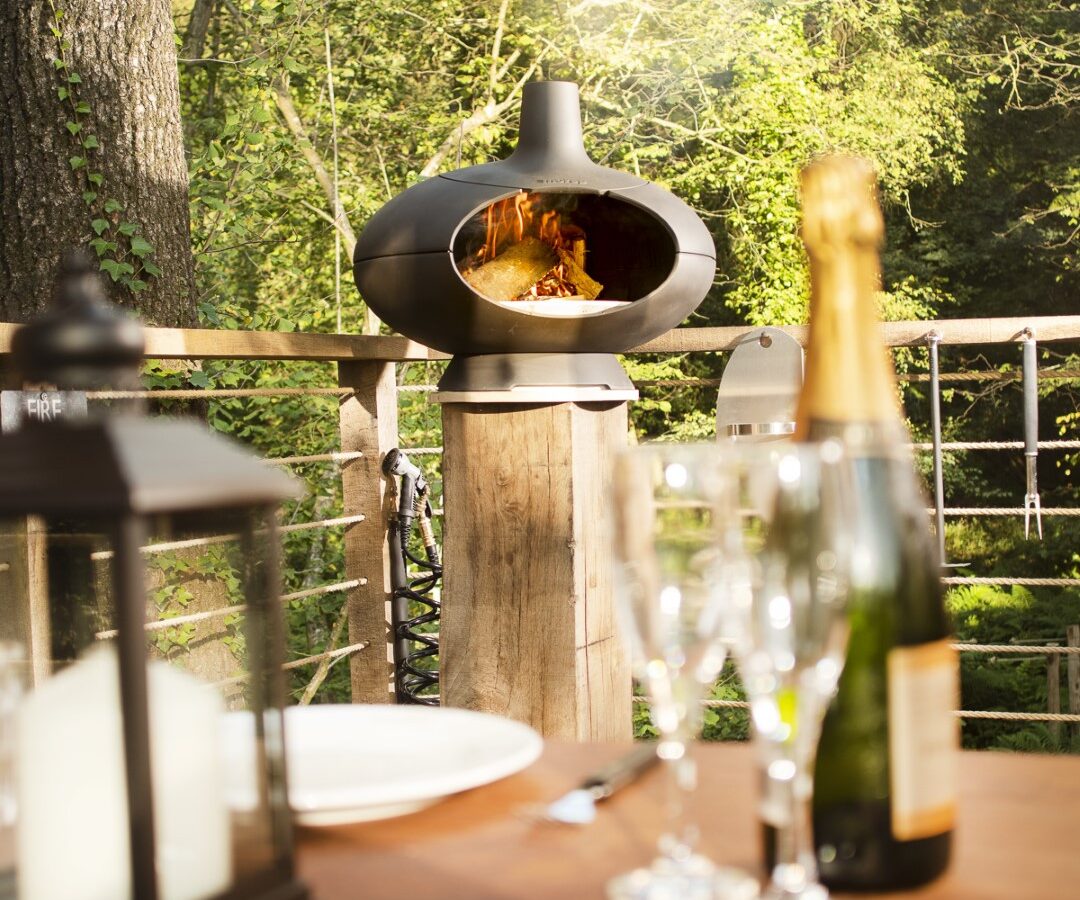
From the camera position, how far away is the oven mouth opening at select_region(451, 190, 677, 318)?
2.33 metres

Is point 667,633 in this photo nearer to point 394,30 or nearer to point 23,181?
point 23,181

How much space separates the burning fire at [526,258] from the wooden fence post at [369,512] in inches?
12.2

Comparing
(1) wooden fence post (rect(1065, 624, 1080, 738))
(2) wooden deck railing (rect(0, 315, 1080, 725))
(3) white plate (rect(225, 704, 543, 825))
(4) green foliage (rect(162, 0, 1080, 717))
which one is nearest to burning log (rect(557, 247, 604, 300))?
(2) wooden deck railing (rect(0, 315, 1080, 725))

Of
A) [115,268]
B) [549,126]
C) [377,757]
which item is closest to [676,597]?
[377,757]

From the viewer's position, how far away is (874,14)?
32.8 feet

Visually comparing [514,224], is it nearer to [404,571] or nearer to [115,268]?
[404,571]

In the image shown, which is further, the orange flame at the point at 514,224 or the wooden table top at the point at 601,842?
the orange flame at the point at 514,224

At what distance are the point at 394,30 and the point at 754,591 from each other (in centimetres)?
783

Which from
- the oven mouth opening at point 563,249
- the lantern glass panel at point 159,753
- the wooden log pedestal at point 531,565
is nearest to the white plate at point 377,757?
the lantern glass panel at point 159,753

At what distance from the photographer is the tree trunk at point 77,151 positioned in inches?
113

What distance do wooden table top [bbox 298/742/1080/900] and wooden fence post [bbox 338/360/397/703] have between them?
1843mm

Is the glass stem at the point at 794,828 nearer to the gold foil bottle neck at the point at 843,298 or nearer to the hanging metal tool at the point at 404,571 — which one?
the gold foil bottle neck at the point at 843,298

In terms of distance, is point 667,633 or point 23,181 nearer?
point 667,633

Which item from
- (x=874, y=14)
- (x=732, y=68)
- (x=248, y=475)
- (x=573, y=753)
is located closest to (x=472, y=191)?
(x=573, y=753)
